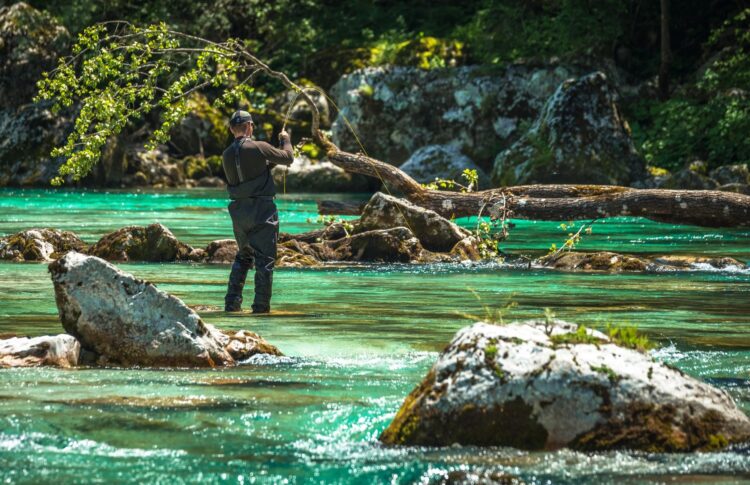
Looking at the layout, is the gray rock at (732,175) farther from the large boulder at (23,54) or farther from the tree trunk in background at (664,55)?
the large boulder at (23,54)

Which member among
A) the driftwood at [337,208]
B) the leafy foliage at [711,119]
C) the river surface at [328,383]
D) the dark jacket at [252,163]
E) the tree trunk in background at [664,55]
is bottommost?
the river surface at [328,383]

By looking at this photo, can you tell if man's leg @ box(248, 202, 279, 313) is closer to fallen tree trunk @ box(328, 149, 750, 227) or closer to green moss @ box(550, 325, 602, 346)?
green moss @ box(550, 325, 602, 346)

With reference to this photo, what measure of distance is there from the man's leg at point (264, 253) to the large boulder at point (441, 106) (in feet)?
72.1

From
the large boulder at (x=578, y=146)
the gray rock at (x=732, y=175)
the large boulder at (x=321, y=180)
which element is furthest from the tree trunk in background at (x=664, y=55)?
the large boulder at (x=321, y=180)

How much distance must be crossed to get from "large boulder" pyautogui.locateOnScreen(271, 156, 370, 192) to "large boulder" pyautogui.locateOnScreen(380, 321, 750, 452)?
29.4m

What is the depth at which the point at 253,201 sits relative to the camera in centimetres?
1139

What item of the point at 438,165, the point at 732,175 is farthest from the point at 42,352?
the point at 438,165

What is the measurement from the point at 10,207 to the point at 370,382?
70.6 feet

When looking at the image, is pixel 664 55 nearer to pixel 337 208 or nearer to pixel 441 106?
pixel 441 106

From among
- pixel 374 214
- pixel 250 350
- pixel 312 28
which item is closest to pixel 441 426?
pixel 250 350

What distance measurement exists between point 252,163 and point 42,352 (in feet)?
11.2

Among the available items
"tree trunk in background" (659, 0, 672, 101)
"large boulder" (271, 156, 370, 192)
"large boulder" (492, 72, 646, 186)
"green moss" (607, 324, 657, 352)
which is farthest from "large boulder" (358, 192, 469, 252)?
"large boulder" (271, 156, 370, 192)

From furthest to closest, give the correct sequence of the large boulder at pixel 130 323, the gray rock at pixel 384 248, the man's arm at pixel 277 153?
1. the gray rock at pixel 384 248
2. the man's arm at pixel 277 153
3. the large boulder at pixel 130 323

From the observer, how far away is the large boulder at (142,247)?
16.8 meters
